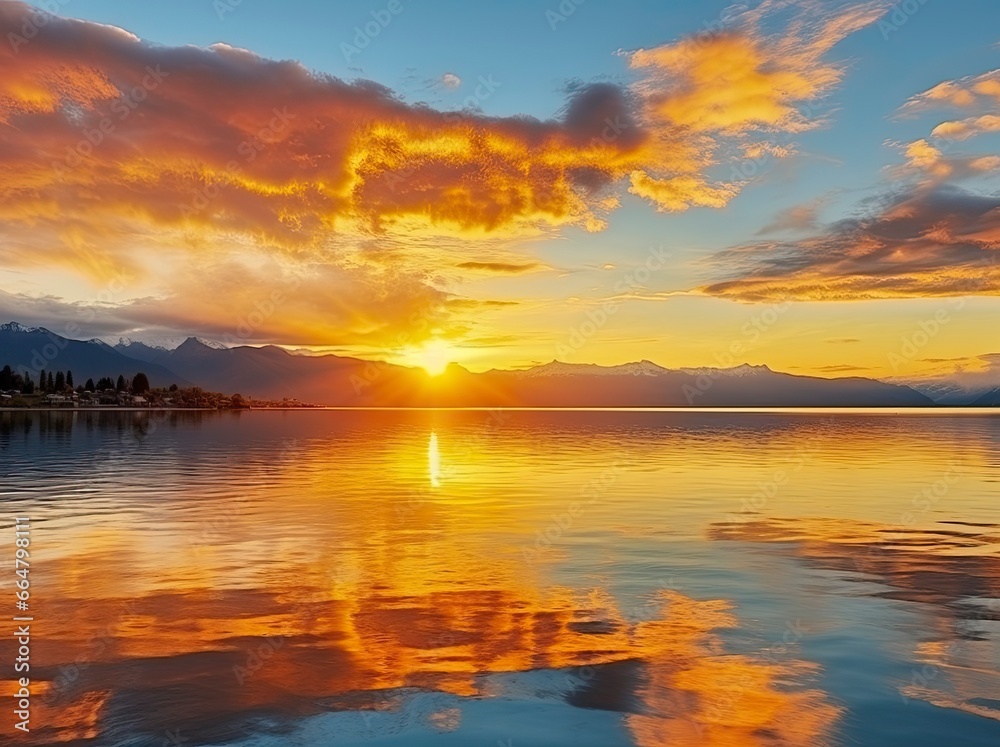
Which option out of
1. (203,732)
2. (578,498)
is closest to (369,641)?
(203,732)

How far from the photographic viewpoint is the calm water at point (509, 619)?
1311 cm

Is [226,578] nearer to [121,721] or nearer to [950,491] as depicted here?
[121,721]

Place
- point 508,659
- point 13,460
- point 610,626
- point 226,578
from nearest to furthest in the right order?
1. point 508,659
2. point 610,626
3. point 226,578
4. point 13,460

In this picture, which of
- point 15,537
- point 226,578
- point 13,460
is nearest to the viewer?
point 226,578

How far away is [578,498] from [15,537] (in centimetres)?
2802

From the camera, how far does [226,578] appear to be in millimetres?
23562

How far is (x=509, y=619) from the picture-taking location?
19.3 meters

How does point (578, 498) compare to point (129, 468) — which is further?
point (129, 468)

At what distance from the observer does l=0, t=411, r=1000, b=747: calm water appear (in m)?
13.1

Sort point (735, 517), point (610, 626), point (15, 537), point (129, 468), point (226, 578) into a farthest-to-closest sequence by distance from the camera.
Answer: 1. point (129, 468)
2. point (735, 517)
3. point (15, 537)
4. point (226, 578)
5. point (610, 626)

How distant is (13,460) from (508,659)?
2710 inches

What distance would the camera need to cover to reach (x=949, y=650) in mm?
16984

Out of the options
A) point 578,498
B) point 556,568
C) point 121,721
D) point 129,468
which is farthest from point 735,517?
point 129,468

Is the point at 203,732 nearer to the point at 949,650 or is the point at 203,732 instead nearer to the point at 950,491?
the point at 949,650
